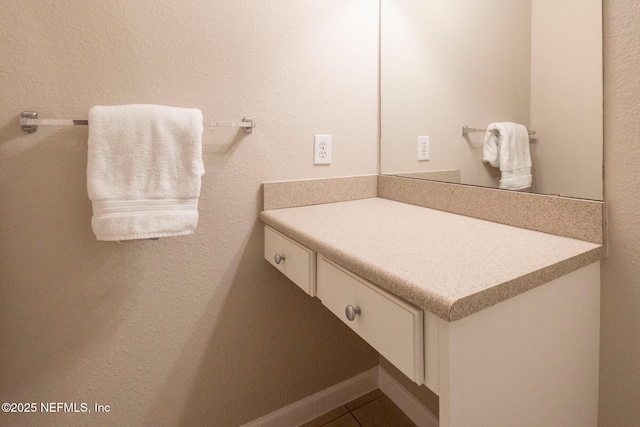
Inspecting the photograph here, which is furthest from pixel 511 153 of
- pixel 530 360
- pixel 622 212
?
pixel 530 360

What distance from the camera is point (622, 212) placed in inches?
28.7

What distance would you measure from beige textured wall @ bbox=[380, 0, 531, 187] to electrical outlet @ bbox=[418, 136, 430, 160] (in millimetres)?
17

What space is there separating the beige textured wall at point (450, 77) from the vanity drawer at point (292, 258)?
22.7 inches

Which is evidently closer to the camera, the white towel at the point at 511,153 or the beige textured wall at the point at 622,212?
the beige textured wall at the point at 622,212

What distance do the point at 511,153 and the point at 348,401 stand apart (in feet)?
3.85

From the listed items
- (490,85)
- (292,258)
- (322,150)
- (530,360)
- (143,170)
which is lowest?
(530,360)

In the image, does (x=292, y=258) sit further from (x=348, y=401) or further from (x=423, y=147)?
(x=348, y=401)

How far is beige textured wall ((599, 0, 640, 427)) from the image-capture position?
0.70m

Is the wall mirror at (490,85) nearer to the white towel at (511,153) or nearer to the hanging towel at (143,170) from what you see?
the white towel at (511,153)

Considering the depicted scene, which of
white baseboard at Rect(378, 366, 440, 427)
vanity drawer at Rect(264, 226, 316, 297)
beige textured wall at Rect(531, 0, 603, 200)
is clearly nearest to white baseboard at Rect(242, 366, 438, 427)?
white baseboard at Rect(378, 366, 440, 427)

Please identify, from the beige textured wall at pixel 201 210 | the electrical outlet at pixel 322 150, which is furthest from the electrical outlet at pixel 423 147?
the electrical outlet at pixel 322 150

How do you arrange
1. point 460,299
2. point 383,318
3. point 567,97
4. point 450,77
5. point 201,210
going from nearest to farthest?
1. point 460,299
2. point 383,318
3. point 567,97
4. point 201,210
5. point 450,77

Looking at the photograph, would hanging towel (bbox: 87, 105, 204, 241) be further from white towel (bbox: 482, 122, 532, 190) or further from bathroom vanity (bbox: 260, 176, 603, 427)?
white towel (bbox: 482, 122, 532, 190)

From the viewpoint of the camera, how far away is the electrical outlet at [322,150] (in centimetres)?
128
